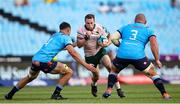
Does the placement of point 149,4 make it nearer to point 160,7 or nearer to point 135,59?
point 160,7

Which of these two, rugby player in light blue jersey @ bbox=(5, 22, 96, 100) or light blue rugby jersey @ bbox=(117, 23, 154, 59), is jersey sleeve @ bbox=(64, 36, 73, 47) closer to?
rugby player in light blue jersey @ bbox=(5, 22, 96, 100)

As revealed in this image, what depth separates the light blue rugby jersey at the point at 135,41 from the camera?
14.9 meters

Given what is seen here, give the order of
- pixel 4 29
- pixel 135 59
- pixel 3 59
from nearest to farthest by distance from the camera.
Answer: pixel 135 59
pixel 3 59
pixel 4 29

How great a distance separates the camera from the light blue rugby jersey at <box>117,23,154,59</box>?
48.8 feet

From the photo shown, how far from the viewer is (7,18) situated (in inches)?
1323

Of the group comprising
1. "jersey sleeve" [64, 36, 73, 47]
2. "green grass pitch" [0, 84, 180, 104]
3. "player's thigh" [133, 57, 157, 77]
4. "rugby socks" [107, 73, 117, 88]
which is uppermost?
"jersey sleeve" [64, 36, 73, 47]

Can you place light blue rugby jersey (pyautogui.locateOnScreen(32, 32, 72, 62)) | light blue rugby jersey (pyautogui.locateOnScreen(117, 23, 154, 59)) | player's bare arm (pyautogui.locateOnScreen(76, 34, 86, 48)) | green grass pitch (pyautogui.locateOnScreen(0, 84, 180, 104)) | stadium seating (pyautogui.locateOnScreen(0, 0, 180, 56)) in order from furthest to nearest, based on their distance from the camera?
stadium seating (pyautogui.locateOnScreen(0, 0, 180, 56)), player's bare arm (pyautogui.locateOnScreen(76, 34, 86, 48)), light blue rugby jersey (pyautogui.locateOnScreen(32, 32, 72, 62)), light blue rugby jersey (pyautogui.locateOnScreen(117, 23, 154, 59)), green grass pitch (pyautogui.locateOnScreen(0, 84, 180, 104))

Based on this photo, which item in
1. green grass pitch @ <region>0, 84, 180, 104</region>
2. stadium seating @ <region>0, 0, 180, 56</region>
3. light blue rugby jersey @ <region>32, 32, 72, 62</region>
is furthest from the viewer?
stadium seating @ <region>0, 0, 180, 56</region>

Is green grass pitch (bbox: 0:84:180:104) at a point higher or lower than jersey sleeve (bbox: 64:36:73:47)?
lower

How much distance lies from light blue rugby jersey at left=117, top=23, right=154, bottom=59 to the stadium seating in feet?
59.0

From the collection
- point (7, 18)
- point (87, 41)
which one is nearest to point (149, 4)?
point (7, 18)

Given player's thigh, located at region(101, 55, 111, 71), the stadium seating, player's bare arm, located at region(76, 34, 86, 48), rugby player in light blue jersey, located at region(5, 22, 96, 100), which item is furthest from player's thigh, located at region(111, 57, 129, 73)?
the stadium seating

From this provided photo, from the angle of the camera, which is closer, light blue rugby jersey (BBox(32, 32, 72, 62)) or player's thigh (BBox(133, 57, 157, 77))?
player's thigh (BBox(133, 57, 157, 77))

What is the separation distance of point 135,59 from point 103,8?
2042 cm
